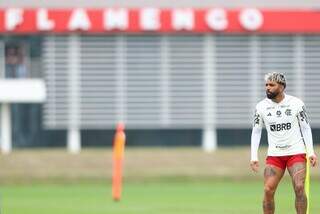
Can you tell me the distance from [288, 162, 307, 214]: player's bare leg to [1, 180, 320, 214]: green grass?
5245 millimetres

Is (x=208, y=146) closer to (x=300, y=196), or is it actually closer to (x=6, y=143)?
(x=6, y=143)


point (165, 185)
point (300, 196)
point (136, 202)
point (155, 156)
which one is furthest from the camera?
point (155, 156)

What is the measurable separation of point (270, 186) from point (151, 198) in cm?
1099

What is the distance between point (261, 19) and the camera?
4538 cm

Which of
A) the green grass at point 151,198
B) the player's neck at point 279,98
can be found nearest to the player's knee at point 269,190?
the player's neck at point 279,98

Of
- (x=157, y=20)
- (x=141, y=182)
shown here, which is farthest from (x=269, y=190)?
(x=157, y=20)

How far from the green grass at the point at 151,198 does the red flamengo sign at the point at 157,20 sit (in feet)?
35.4

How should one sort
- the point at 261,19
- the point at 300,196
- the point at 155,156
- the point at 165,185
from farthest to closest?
1. the point at 261,19
2. the point at 155,156
3. the point at 165,185
4. the point at 300,196

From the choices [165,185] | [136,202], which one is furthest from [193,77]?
[136,202]

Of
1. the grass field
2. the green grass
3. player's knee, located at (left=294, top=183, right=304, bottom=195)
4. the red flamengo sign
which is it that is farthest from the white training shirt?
the red flamengo sign

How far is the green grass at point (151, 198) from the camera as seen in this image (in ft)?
75.6

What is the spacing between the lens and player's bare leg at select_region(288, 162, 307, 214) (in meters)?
16.4

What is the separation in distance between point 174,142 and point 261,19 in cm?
591

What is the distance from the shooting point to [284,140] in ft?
54.9
